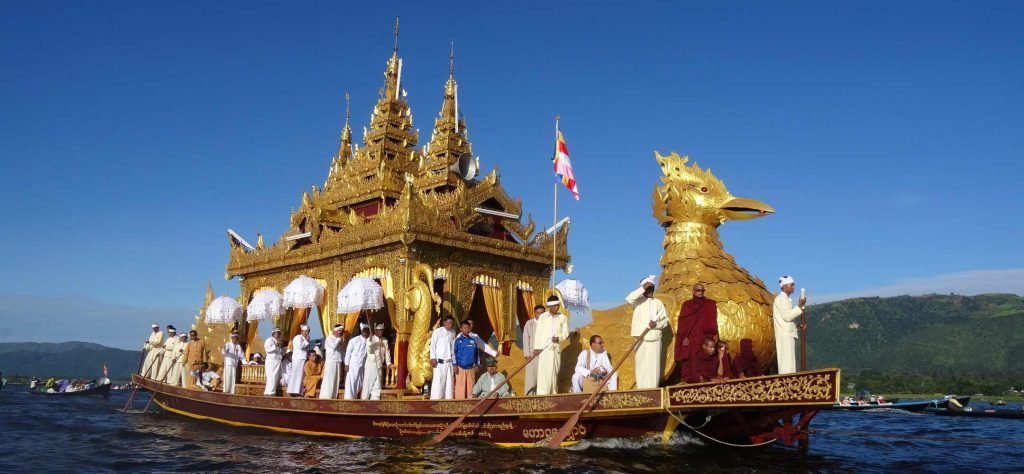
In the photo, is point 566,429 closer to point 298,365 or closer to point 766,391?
point 766,391

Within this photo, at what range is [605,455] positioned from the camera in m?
10.0

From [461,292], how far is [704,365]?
7122 millimetres

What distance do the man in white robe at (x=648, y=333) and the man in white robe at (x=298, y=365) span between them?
24.0ft

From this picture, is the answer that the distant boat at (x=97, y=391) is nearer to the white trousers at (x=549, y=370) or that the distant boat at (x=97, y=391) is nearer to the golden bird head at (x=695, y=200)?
the white trousers at (x=549, y=370)

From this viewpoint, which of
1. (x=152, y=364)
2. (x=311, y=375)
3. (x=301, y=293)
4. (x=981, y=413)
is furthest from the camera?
(x=981, y=413)

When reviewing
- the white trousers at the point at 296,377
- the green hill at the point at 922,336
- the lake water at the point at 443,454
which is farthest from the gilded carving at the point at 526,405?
the green hill at the point at 922,336

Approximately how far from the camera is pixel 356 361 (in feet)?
45.9

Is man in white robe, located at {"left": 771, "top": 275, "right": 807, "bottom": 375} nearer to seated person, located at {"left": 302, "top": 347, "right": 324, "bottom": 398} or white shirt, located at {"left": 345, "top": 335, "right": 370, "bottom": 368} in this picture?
white shirt, located at {"left": 345, "top": 335, "right": 370, "bottom": 368}

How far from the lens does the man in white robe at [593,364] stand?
432 inches

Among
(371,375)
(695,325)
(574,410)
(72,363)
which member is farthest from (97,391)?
(72,363)

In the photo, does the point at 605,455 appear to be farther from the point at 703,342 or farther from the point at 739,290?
the point at 739,290

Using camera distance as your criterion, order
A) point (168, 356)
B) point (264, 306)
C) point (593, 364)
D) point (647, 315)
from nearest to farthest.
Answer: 1. point (647, 315)
2. point (593, 364)
3. point (264, 306)
4. point (168, 356)

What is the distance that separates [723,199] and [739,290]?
1581 millimetres

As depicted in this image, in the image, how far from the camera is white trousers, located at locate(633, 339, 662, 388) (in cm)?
1004
